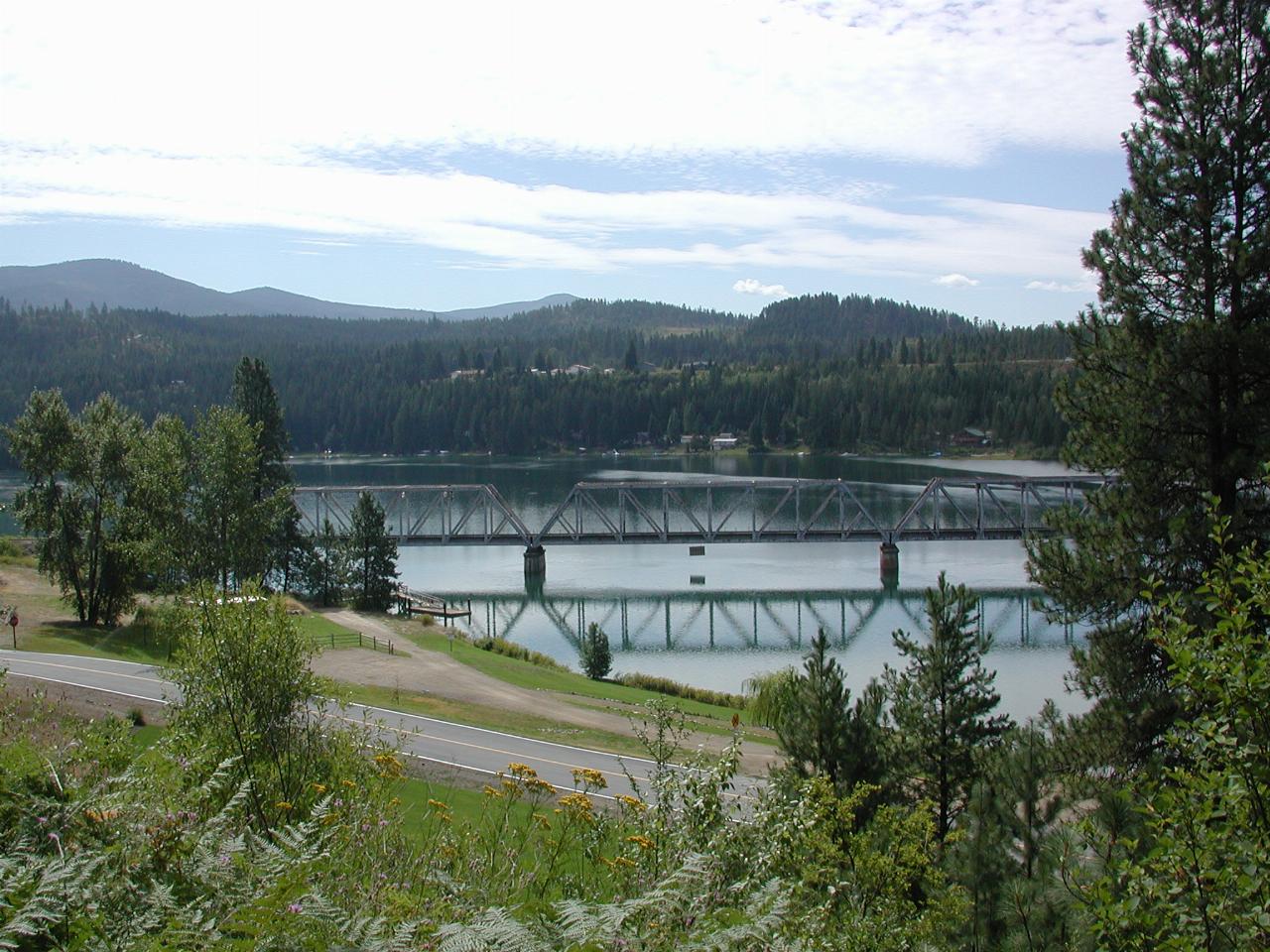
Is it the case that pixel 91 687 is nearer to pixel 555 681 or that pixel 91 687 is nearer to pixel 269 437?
pixel 555 681

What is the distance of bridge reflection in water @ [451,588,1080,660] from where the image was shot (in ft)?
141

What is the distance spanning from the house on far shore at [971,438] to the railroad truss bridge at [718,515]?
1612 inches

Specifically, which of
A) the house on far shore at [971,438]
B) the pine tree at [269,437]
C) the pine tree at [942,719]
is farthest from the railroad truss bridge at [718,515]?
the house on far shore at [971,438]

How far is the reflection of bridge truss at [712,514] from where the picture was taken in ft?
194

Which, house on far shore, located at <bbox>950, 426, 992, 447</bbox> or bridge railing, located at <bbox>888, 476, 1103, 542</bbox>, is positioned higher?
house on far shore, located at <bbox>950, 426, 992, 447</bbox>

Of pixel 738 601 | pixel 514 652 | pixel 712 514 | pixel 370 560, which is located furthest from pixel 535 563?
pixel 514 652

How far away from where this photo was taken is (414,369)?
613ft

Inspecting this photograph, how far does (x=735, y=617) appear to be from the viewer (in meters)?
47.7

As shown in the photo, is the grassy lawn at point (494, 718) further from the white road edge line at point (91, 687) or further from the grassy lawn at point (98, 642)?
the grassy lawn at point (98, 642)

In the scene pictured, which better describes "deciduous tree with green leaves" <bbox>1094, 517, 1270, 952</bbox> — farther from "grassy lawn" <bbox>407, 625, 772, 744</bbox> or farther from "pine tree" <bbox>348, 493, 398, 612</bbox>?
"pine tree" <bbox>348, 493, 398, 612</bbox>

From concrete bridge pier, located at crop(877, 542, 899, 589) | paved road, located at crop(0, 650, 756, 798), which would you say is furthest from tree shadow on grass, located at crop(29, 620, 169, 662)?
concrete bridge pier, located at crop(877, 542, 899, 589)

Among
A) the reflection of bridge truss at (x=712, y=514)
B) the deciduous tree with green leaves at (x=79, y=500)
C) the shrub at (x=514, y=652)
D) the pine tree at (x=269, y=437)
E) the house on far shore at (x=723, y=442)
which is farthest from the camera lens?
the house on far shore at (x=723, y=442)

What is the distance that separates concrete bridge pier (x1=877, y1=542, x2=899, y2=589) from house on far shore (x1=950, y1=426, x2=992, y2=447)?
7577 centimetres

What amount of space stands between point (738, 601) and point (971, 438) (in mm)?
86801
